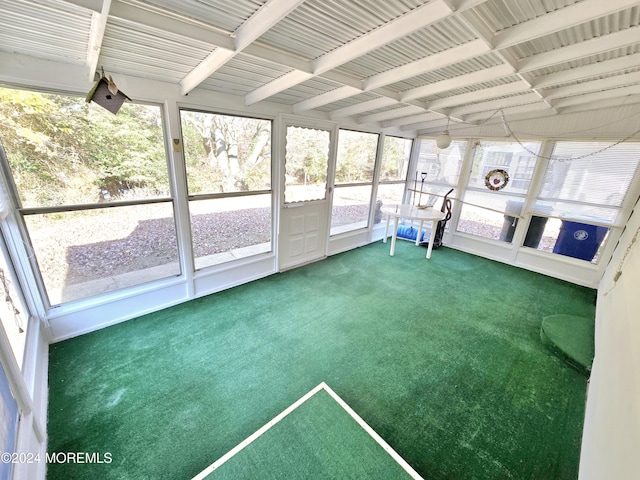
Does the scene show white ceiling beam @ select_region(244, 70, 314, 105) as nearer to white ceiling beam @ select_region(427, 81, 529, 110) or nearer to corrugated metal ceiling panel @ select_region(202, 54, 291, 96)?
corrugated metal ceiling panel @ select_region(202, 54, 291, 96)

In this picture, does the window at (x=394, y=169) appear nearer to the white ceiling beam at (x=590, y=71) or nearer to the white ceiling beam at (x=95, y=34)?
the white ceiling beam at (x=590, y=71)

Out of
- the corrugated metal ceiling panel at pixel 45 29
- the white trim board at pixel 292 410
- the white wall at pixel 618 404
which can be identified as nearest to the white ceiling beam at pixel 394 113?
the white wall at pixel 618 404

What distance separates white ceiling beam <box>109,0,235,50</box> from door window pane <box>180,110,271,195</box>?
4.25 feet

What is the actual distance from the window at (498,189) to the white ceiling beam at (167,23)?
4866 mm

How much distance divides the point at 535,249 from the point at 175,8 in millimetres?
5727

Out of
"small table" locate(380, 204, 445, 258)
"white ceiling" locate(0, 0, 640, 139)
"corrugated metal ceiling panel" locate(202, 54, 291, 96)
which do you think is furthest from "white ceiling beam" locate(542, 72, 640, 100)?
"corrugated metal ceiling panel" locate(202, 54, 291, 96)

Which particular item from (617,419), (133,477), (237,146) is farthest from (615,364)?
(237,146)

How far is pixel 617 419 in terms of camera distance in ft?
4.21

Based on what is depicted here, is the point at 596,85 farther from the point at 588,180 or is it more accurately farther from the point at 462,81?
the point at 588,180

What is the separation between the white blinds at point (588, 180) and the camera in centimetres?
374

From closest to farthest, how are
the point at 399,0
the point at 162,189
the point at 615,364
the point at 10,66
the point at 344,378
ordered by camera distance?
the point at 399,0, the point at 615,364, the point at 10,66, the point at 344,378, the point at 162,189

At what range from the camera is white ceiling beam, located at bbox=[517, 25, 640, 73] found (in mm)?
1796

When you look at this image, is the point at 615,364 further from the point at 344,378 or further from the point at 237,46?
the point at 237,46

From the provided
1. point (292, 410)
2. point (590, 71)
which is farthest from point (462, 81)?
point (292, 410)
